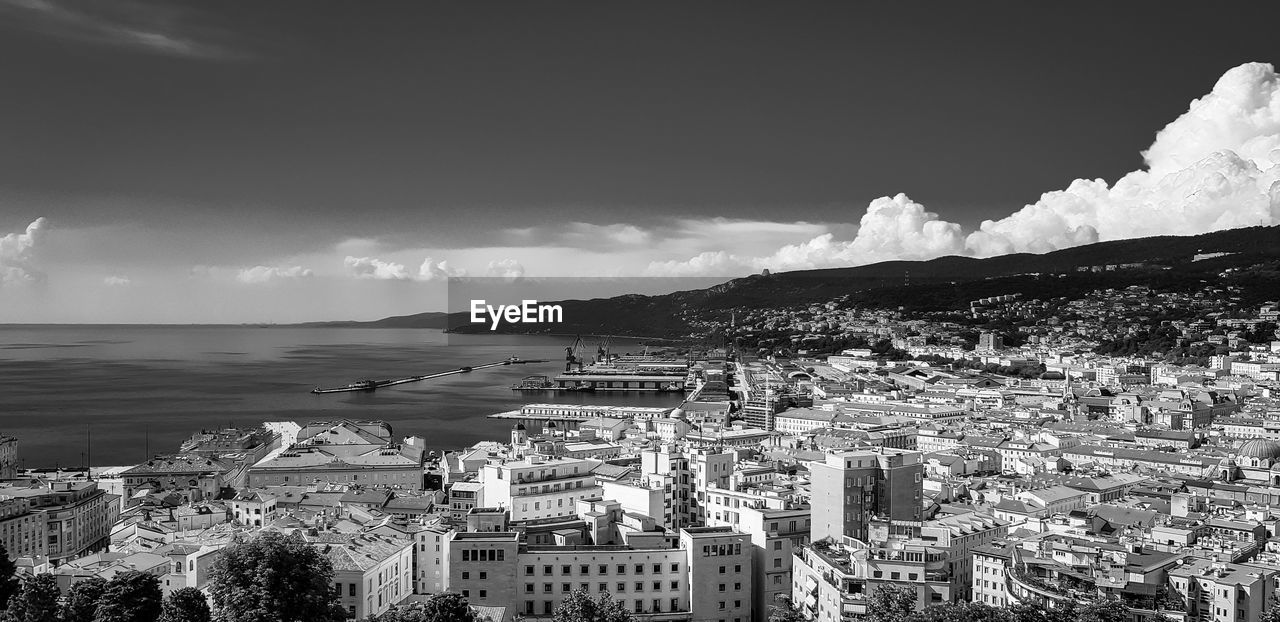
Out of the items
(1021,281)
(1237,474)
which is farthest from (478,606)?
(1021,281)

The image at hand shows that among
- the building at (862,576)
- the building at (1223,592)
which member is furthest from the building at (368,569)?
the building at (1223,592)

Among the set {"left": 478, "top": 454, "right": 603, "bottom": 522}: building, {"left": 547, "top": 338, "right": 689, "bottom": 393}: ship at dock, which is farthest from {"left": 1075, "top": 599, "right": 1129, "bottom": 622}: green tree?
{"left": 547, "top": 338, "right": 689, "bottom": 393}: ship at dock

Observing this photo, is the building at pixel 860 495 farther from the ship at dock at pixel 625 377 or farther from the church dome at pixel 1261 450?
the ship at dock at pixel 625 377

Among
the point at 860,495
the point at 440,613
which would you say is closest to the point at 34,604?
the point at 440,613

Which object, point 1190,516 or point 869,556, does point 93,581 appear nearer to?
point 869,556

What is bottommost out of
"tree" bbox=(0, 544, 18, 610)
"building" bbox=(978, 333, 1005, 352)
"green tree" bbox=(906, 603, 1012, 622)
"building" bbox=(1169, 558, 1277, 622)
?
"building" bbox=(1169, 558, 1277, 622)

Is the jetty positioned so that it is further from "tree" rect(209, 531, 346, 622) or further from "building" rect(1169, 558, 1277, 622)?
"building" rect(1169, 558, 1277, 622)

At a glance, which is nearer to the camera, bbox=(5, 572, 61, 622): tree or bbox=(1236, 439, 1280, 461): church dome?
bbox=(5, 572, 61, 622): tree

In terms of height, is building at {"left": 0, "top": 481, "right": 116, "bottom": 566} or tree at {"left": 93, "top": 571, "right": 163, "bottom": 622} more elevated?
tree at {"left": 93, "top": 571, "right": 163, "bottom": 622}
